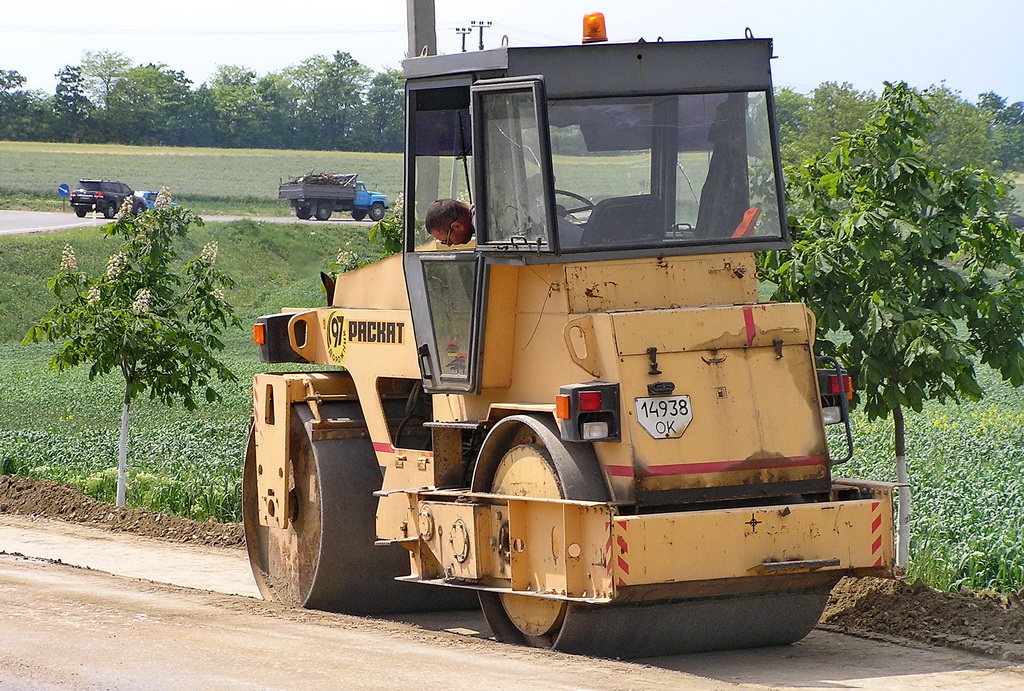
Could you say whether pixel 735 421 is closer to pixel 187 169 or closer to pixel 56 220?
pixel 56 220

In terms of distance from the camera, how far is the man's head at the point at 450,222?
27.5 ft

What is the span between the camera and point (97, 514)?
14297mm

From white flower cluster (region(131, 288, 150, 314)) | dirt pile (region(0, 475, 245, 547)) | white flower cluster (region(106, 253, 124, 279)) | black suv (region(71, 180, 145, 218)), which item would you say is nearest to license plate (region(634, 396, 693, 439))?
dirt pile (region(0, 475, 245, 547))

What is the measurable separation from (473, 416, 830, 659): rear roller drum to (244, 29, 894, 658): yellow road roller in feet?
0.05

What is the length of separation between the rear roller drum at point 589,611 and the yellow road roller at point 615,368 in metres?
0.01

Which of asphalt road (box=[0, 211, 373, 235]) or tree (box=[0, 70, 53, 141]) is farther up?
tree (box=[0, 70, 53, 141])

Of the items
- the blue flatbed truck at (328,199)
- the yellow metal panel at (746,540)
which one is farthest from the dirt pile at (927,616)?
the blue flatbed truck at (328,199)

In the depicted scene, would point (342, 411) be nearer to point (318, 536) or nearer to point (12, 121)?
point (318, 536)

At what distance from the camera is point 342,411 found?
9734mm

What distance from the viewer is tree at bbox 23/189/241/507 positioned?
14461mm

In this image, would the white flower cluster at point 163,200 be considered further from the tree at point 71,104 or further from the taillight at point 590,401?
the tree at point 71,104

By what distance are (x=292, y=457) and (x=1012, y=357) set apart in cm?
493

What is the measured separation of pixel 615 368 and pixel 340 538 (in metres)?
2.84

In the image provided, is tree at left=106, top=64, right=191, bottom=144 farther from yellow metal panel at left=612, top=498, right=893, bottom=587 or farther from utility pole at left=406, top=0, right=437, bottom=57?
yellow metal panel at left=612, top=498, right=893, bottom=587
